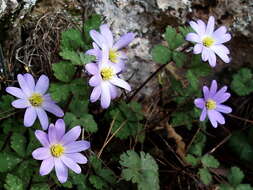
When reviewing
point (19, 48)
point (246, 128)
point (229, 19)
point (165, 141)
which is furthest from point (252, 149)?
point (19, 48)

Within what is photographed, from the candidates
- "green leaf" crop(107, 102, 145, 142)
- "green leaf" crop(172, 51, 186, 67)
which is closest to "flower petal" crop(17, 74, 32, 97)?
"green leaf" crop(107, 102, 145, 142)

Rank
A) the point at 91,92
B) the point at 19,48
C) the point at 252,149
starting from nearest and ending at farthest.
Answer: the point at 91,92
the point at 19,48
the point at 252,149

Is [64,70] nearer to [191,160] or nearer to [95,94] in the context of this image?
[95,94]

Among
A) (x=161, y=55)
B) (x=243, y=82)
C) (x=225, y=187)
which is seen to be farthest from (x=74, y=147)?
(x=243, y=82)

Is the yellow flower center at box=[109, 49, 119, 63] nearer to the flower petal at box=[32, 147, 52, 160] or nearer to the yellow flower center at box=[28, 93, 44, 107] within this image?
the yellow flower center at box=[28, 93, 44, 107]

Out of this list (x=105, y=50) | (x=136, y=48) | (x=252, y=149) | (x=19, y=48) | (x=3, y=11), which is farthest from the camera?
(x=252, y=149)

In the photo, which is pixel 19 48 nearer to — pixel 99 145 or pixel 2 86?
pixel 2 86

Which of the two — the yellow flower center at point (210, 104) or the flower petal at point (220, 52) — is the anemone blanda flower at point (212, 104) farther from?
the flower petal at point (220, 52)
